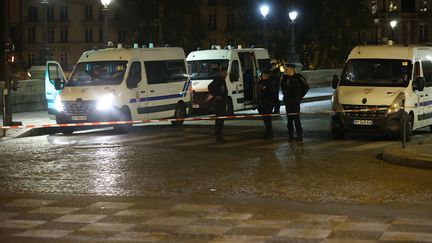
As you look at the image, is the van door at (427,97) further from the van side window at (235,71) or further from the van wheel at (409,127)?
the van side window at (235,71)

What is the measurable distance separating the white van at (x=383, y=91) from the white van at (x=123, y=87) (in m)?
5.36

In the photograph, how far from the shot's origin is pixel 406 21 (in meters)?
122

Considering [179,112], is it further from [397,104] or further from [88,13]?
[88,13]

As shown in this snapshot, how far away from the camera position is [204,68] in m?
27.0

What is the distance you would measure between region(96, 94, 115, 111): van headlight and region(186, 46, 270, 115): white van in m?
5.30

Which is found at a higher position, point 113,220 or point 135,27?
point 135,27

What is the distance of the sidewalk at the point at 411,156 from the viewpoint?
47.0 ft

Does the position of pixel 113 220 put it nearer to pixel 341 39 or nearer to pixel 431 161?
pixel 431 161

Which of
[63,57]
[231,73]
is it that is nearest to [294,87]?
[231,73]

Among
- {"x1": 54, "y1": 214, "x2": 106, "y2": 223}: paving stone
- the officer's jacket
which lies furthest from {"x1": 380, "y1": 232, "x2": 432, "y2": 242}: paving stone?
the officer's jacket

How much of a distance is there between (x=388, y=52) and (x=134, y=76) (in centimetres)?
667

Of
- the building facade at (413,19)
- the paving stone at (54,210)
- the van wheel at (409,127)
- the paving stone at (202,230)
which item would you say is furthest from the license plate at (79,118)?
the building facade at (413,19)

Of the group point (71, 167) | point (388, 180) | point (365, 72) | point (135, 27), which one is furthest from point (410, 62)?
point (135, 27)

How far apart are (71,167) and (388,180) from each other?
5.56 meters
